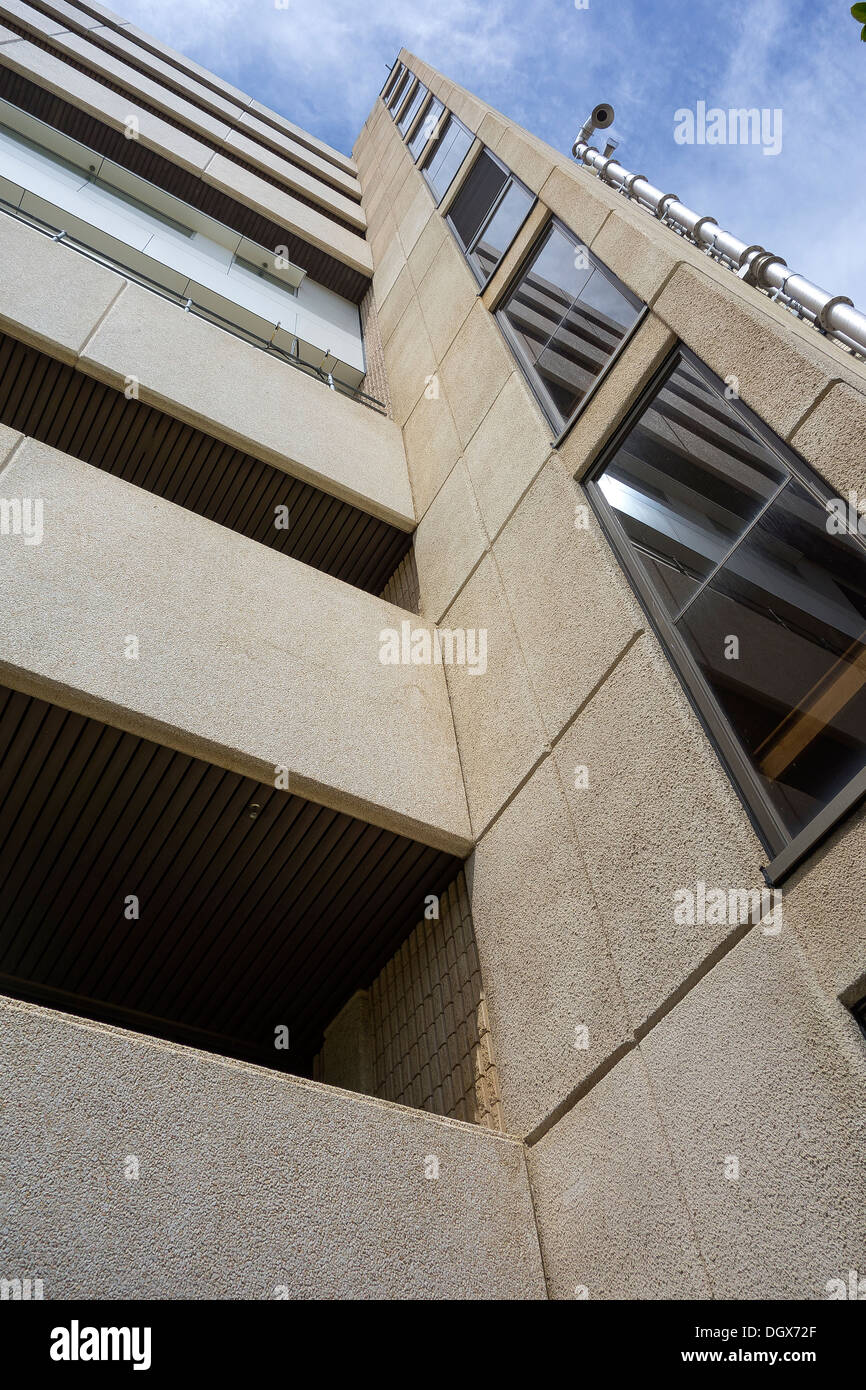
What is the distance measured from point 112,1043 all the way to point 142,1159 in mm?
446

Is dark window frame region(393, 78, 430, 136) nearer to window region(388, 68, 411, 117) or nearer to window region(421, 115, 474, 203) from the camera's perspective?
window region(388, 68, 411, 117)

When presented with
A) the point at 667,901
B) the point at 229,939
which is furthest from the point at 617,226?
the point at 229,939

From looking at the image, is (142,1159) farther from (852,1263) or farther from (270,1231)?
(852,1263)

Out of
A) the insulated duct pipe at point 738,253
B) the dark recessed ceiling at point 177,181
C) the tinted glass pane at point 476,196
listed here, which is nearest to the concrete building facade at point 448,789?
the tinted glass pane at point 476,196

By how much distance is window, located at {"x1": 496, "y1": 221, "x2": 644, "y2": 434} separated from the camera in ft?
20.6

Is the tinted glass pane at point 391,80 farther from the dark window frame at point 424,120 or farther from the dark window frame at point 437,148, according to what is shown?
the dark window frame at point 437,148

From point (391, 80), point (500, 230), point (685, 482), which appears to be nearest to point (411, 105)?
point (391, 80)

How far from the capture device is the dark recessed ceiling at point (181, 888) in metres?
5.25

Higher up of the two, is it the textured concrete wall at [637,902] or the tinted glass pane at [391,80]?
Answer: the tinted glass pane at [391,80]

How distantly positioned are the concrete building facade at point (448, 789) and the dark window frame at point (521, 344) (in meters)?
0.05

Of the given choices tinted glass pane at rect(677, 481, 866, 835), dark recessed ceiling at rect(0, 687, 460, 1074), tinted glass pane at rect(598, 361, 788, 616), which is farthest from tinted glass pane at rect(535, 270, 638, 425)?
dark recessed ceiling at rect(0, 687, 460, 1074)

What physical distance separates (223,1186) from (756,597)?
331cm

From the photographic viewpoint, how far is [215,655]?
557cm

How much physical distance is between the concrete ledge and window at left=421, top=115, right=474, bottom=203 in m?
7.89
